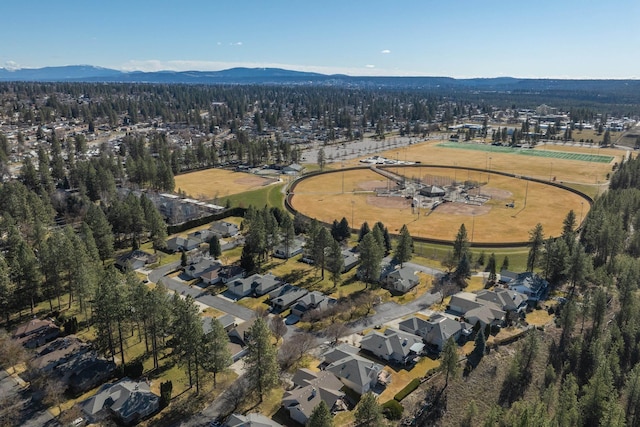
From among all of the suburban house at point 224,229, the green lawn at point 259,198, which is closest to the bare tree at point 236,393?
the suburban house at point 224,229

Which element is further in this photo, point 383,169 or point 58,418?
point 383,169

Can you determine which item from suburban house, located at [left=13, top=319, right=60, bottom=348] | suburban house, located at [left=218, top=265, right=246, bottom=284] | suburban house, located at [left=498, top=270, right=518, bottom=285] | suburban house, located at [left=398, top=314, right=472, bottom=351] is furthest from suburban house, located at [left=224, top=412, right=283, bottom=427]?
suburban house, located at [left=498, top=270, right=518, bottom=285]

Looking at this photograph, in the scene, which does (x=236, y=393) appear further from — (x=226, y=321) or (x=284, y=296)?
(x=284, y=296)

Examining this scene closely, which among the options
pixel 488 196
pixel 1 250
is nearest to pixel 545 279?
pixel 488 196

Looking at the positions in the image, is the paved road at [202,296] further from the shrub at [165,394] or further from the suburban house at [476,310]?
the suburban house at [476,310]

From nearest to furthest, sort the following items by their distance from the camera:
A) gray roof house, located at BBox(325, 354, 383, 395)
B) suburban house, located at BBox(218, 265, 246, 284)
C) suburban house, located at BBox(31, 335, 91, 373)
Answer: gray roof house, located at BBox(325, 354, 383, 395) → suburban house, located at BBox(31, 335, 91, 373) → suburban house, located at BBox(218, 265, 246, 284)

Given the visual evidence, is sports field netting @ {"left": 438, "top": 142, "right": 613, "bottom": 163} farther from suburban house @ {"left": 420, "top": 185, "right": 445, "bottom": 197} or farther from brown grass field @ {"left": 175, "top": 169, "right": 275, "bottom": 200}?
brown grass field @ {"left": 175, "top": 169, "right": 275, "bottom": 200}

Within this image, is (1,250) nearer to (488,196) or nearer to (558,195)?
(488,196)

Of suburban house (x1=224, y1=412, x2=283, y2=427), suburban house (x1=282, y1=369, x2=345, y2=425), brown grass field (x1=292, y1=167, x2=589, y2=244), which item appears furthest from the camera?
brown grass field (x1=292, y1=167, x2=589, y2=244)
